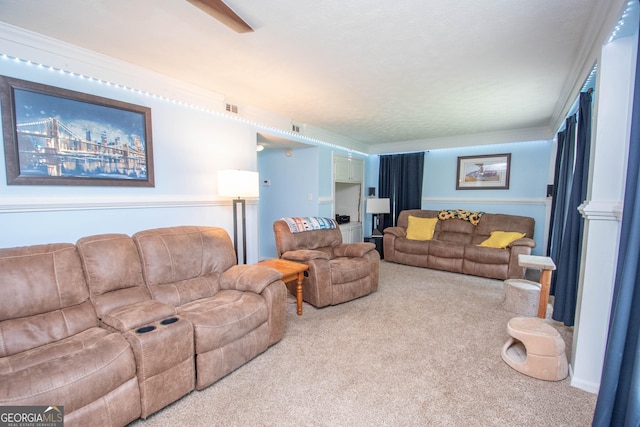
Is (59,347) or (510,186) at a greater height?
(510,186)

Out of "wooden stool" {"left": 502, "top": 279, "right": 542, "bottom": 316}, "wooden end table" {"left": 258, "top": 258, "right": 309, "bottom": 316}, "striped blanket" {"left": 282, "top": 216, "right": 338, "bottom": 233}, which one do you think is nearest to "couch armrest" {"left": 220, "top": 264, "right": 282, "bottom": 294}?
"wooden end table" {"left": 258, "top": 258, "right": 309, "bottom": 316}

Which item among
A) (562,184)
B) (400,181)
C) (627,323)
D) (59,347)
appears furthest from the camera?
(400,181)

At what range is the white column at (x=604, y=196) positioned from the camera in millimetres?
1603

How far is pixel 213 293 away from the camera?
235cm

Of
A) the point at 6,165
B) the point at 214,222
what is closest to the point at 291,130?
the point at 214,222

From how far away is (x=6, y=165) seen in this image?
193 centimetres

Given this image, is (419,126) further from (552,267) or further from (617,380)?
(617,380)

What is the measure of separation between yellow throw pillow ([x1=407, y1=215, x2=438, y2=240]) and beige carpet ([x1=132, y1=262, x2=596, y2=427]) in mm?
2250

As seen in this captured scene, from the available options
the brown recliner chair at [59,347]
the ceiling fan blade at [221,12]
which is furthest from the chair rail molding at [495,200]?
the brown recliner chair at [59,347]

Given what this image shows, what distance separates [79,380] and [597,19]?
343 cm

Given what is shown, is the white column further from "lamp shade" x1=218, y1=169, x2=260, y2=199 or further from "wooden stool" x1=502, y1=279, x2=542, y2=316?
"lamp shade" x1=218, y1=169, x2=260, y2=199

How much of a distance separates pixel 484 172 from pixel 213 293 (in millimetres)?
5088

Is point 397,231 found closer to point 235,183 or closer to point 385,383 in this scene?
point 235,183

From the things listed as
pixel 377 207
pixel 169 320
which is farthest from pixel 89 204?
pixel 377 207
